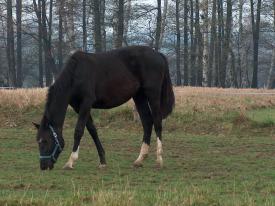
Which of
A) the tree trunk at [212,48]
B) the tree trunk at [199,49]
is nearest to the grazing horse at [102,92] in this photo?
the tree trunk at [212,48]

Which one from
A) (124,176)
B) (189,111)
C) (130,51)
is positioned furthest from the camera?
(189,111)

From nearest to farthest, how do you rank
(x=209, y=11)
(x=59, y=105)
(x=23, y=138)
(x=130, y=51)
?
(x=59, y=105) < (x=130, y=51) < (x=23, y=138) < (x=209, y=11)

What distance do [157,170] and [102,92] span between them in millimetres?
1720

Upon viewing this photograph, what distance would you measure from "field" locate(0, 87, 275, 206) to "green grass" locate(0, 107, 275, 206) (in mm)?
14

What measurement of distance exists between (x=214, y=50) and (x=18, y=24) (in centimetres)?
1778

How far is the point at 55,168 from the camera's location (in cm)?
1013

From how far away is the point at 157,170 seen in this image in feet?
32.9

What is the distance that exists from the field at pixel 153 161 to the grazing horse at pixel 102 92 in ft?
1.56

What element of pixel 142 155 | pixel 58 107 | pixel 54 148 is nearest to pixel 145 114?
pixel 142 155

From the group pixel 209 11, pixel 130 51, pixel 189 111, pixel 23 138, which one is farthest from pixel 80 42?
pixel 130 51

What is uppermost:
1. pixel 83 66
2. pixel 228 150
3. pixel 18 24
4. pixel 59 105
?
pixel 18 24

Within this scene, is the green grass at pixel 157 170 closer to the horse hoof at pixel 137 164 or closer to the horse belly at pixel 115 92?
the horse hoof at pixel 137 164

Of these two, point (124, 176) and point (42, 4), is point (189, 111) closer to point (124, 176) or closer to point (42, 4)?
point (124, 176)

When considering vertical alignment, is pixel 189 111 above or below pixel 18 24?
below
